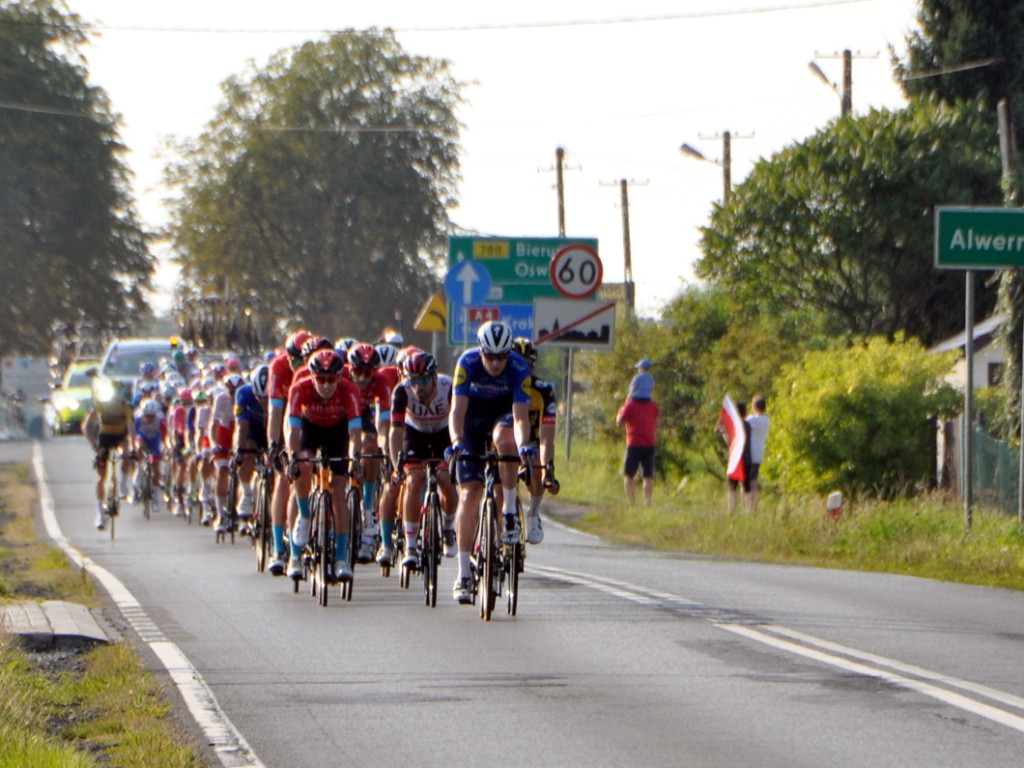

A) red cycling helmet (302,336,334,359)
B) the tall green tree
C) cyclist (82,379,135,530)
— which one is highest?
the tall green tree

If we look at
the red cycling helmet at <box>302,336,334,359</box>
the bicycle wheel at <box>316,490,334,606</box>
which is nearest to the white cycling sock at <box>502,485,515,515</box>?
the bicycle wheel at <box>316,490,334,606</box>

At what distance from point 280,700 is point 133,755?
1324 millimetres

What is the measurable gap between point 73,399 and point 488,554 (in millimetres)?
38170

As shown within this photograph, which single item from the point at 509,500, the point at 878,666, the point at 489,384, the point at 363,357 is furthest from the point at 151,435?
the point at 878,666

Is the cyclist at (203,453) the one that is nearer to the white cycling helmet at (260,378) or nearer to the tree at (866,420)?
the white cycling helmet at (260,378)

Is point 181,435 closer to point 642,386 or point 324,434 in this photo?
point 642,386

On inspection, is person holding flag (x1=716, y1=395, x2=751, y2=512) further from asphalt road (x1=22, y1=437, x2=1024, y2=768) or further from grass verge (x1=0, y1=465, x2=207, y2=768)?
grass verge (x1=0, y1=465, x2=207, y2=768)

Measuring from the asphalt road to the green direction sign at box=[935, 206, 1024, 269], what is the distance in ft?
11.0

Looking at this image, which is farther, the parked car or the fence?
the parked car

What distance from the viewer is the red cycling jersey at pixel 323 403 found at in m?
12.6

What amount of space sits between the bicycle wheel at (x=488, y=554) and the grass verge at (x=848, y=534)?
550 cm

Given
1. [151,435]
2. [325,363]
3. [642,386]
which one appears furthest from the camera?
[151,435]

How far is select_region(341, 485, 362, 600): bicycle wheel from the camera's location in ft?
42.1

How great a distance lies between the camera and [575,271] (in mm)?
22828
